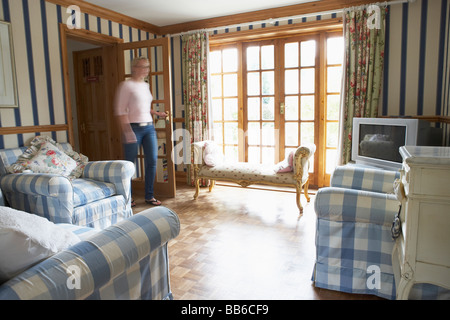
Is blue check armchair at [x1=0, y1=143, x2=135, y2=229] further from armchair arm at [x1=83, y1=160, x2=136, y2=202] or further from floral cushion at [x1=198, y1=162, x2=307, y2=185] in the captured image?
floral cushion at [x1=198, y1=162, x2=307, y2=185]

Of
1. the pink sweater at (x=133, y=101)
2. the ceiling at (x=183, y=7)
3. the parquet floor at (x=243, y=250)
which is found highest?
the ceiling at (x=183, y=7)

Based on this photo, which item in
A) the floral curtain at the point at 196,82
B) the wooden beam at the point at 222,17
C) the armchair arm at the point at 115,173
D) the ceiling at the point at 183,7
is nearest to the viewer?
the armchair arm at the point at 115,173

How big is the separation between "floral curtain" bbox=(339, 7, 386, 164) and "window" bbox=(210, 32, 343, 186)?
0.41m

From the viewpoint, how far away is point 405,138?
2865mm

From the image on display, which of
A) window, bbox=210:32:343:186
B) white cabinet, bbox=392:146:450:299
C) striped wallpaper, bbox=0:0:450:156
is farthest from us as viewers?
window, bbox=210:32:343:186

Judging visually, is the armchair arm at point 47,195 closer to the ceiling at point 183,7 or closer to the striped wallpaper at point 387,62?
the striped wallpaper at point 387,62

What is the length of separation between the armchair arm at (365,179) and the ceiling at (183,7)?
2.66 meters

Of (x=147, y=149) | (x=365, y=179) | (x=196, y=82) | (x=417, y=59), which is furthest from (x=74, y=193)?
(x=417, y=59)

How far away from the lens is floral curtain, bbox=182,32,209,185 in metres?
4.79

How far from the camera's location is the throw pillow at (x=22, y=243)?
1.03 m

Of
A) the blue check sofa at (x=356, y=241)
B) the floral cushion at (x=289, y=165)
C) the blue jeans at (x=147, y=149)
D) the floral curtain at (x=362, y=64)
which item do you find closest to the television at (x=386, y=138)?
the floral curtain at (x=362, y=64)

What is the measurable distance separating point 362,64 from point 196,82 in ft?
7.48

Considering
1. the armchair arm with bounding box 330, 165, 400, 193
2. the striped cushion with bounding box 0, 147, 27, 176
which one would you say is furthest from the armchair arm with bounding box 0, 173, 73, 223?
the armchair arm with bounding box 330, 165, 400, 193
